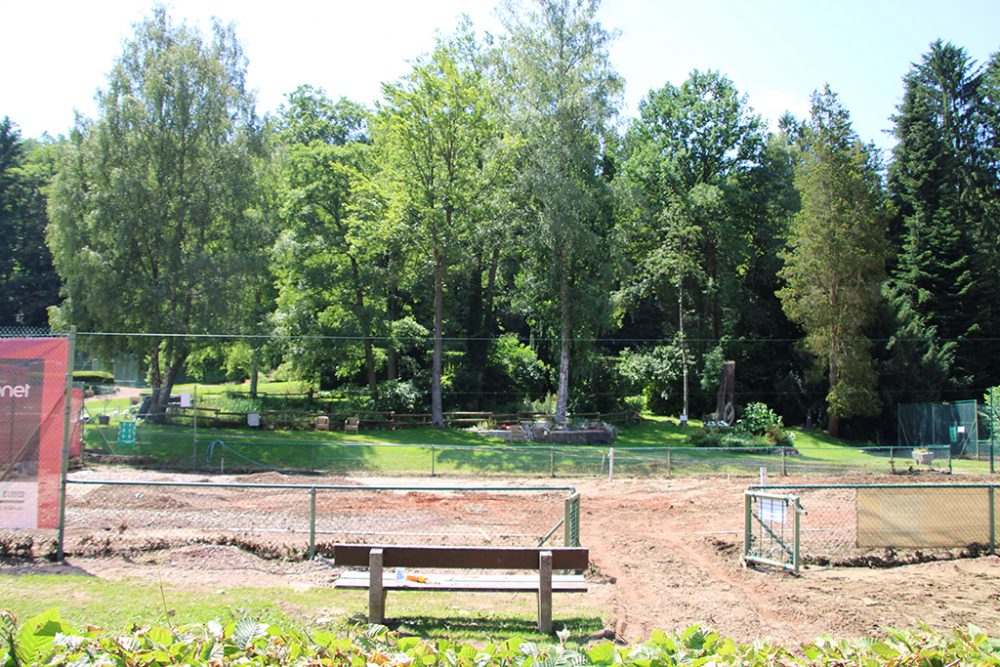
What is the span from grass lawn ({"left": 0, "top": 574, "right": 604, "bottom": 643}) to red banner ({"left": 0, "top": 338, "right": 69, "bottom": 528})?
1396 mm

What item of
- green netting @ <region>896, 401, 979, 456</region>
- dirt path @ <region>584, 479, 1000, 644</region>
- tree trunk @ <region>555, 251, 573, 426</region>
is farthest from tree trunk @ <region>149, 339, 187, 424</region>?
green netting @ <region>896, 401, 979, 456</region>

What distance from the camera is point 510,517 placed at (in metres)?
15.3

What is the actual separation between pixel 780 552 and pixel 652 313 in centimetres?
4831

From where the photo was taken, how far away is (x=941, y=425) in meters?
39.0

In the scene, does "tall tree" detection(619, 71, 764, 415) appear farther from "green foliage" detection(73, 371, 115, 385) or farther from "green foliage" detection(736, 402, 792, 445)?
"green foliage" detection(73, 371, 115, 385)

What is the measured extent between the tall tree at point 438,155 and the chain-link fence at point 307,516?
20.9m

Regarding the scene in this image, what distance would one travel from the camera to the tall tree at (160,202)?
32188 millimetres

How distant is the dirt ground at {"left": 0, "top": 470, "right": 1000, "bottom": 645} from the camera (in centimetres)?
883

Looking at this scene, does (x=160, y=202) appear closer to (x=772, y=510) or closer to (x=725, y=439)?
(x=725, y=439)

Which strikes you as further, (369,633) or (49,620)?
(369,633)

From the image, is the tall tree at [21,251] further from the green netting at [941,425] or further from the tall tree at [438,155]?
the green netting at [941,425]

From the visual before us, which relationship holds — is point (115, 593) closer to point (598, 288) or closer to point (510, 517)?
point (510, 517)

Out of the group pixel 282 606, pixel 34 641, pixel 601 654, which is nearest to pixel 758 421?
pixel 282 606

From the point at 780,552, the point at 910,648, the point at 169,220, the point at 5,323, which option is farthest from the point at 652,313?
the point at 910,648
